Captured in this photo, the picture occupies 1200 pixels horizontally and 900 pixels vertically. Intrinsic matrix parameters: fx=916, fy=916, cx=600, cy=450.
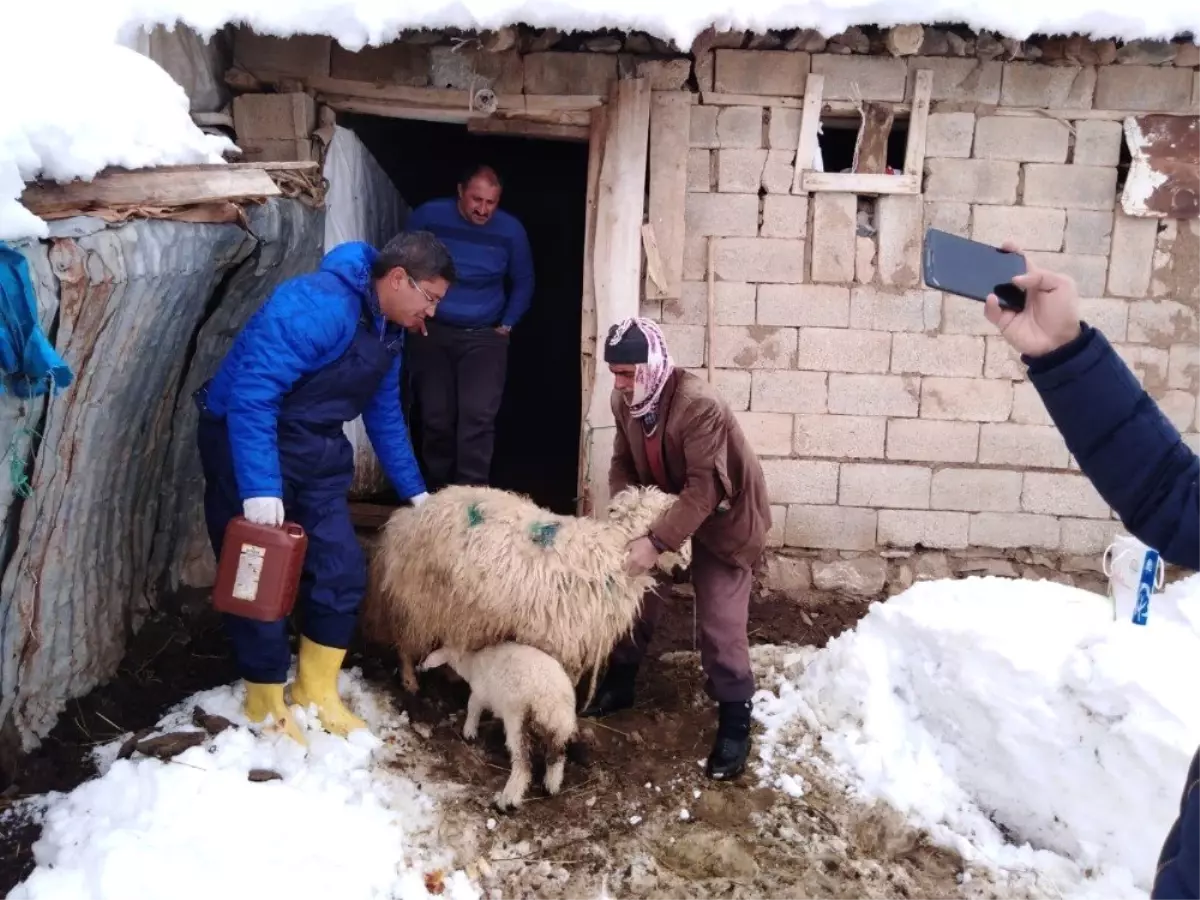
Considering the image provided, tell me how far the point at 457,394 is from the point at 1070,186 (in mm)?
4050

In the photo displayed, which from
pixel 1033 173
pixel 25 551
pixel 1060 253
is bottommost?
pixel 25 551

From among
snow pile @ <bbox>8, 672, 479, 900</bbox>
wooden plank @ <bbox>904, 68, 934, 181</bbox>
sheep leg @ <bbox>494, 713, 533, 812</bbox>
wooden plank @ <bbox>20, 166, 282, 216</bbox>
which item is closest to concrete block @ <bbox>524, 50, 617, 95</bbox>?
wooden plank @ <bbox>904, 68, 934, 181</bbox>

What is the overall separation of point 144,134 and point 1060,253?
16.6 feet

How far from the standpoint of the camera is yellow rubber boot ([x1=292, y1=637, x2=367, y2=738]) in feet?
14.0

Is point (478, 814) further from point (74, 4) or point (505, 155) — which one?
point (505, 155)

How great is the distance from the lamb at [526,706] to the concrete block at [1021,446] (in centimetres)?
332

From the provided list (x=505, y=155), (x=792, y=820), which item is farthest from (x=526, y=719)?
(x=505, y=155)

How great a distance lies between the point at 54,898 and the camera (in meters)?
2.98

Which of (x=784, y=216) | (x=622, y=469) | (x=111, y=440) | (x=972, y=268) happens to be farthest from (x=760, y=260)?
(x=972, y=268)

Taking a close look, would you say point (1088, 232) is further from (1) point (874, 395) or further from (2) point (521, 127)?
(2) point (521, 127)

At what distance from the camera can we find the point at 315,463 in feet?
13.4

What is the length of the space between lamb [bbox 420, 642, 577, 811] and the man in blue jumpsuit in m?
0.78

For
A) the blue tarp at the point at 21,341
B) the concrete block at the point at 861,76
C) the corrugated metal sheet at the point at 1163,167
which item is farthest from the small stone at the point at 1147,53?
the blue tarp at the point at 21,341

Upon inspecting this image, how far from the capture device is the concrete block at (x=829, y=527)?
593 cm
